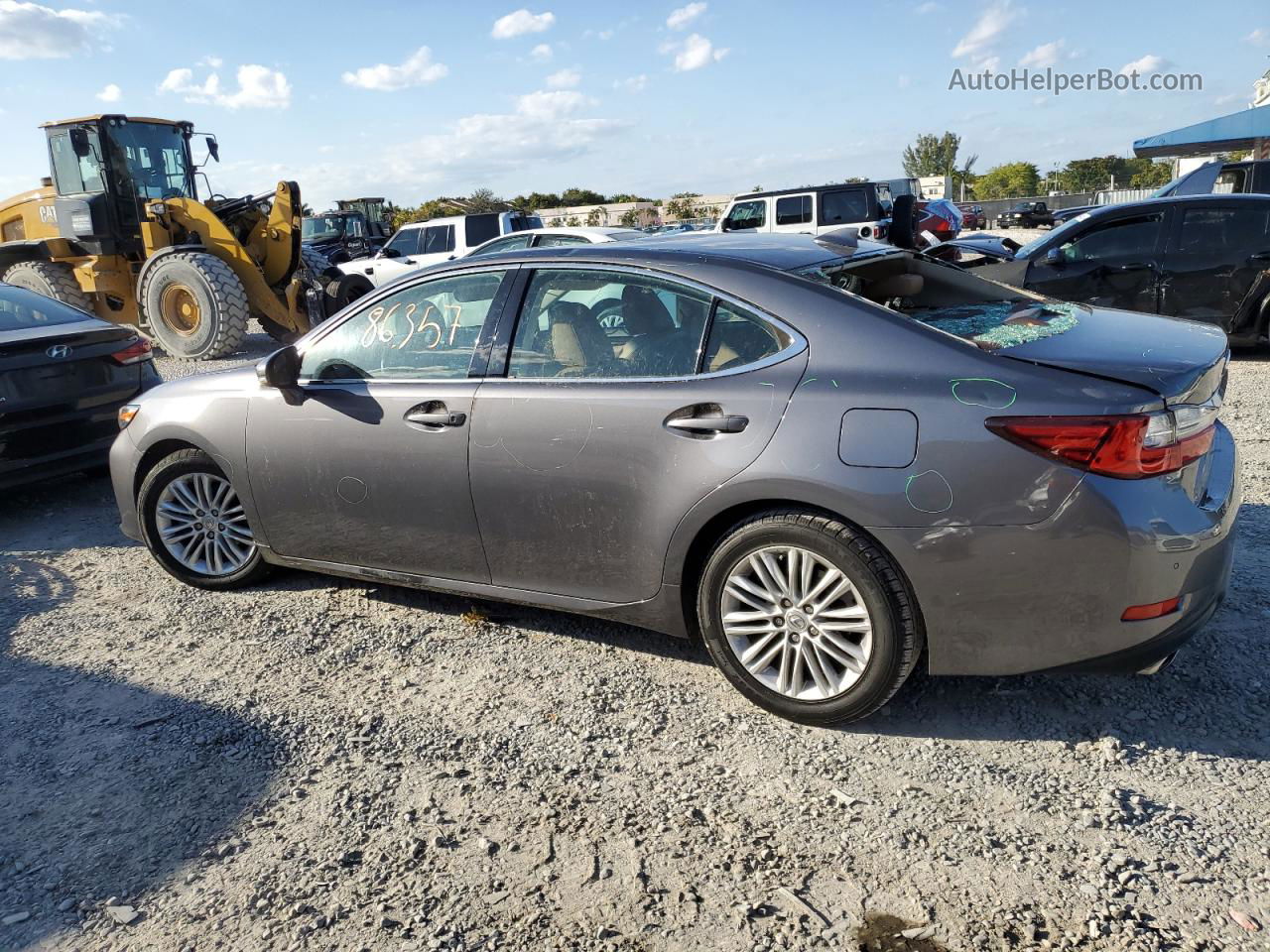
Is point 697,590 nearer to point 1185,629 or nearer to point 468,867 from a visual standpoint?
point 468,867

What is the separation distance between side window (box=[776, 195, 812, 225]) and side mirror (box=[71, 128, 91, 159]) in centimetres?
1234

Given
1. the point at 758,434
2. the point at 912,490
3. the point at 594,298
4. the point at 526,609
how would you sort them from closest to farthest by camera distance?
the point at 912,490, the point at 758,434, the point at 594,298, the point at 526,609

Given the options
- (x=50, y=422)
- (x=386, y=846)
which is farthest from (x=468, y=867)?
(x=50, y=422)

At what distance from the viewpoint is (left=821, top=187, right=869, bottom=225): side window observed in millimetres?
18812

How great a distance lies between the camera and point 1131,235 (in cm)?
899

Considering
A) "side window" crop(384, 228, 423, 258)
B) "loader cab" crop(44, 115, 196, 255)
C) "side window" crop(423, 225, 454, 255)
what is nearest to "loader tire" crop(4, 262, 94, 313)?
"loader cab" crop(44, 115, 196, 255)

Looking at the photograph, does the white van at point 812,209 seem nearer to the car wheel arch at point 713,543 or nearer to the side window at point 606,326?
the side window at point 606,326

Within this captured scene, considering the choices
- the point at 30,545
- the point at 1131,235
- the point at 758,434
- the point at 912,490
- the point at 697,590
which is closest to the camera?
the point at 912,490

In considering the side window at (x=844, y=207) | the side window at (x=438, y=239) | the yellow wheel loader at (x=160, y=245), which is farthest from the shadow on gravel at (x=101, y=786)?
the side window at (x=844, y=207)

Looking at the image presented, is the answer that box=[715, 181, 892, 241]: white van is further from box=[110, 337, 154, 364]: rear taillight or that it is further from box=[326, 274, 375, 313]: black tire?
box=[110, 337, 154, 364]: rear taillight

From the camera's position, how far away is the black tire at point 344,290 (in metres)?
13.2

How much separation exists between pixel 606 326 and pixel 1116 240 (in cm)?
744

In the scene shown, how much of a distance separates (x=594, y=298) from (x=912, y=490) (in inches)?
55.7

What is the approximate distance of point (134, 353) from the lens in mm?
6469
